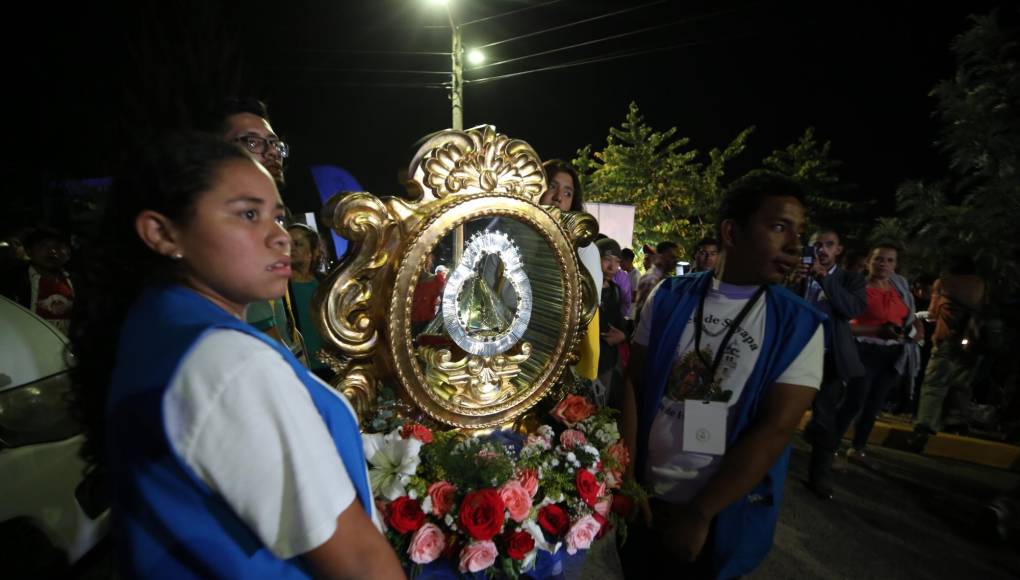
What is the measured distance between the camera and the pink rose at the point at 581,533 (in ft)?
5.57

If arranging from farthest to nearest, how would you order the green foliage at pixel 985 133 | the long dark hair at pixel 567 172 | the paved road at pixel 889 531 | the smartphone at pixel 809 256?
the green foliage at pixel 985 133 < the smartphone at pixel 809 256 < the paved road at pixel 889 531 < the long dark hair at pixel 567 172

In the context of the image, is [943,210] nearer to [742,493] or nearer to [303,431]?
[742,493]

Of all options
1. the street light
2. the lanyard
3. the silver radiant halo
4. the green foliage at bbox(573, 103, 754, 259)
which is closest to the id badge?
the lanyard

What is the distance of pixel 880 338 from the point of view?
4.78 meters

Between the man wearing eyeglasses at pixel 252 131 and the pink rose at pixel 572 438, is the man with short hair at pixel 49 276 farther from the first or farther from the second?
the pink rose at pixel 572 438

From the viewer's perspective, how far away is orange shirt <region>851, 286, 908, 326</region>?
4793mm

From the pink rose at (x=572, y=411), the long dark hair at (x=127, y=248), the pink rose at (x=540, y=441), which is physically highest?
the long dark hair at (x=127, y=248)

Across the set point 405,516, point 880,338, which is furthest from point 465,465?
point 880,338

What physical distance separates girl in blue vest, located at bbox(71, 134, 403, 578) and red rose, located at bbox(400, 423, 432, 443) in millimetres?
639

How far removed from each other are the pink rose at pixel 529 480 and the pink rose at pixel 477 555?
0.70 feet

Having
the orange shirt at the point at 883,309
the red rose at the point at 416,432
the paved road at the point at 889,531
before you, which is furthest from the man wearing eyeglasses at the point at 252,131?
the orange shirt at the point at 883,309

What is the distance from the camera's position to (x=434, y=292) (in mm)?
1895

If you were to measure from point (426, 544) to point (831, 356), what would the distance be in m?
3.90

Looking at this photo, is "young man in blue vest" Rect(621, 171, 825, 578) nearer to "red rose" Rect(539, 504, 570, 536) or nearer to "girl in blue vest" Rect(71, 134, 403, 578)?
"red rose" Rect(539, 504, 570, 536)
